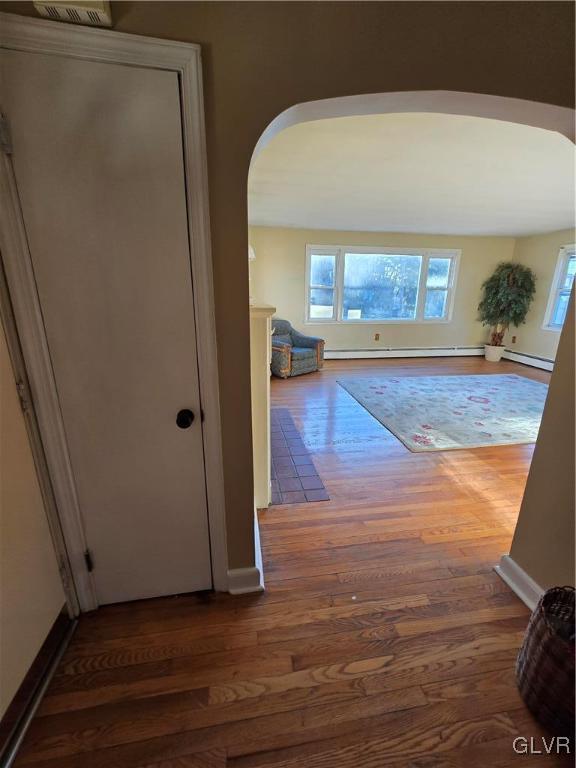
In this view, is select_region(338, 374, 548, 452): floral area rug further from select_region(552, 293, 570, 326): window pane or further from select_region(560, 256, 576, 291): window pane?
select_region(560, 256, 576, 291): window pane

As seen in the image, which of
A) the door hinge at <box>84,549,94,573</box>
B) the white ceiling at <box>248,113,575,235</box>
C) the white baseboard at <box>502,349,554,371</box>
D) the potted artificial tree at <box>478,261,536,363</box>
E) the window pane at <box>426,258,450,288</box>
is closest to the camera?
the door hinge at <box>84,549,94,573</box>

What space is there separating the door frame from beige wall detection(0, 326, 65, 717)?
0.08 metres

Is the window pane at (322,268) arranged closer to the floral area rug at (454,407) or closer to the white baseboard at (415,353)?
the white baseboard at (415,353)

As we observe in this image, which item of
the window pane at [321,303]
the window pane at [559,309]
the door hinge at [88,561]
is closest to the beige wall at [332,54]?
the door hinge at [88,561]

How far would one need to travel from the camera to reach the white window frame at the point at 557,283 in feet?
18.7

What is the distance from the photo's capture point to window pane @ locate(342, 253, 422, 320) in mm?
6465

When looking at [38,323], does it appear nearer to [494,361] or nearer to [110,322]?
[110,322]

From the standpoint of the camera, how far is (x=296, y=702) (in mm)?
1170

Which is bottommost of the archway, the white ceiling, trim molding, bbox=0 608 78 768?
trim molding, bbox=0 608 78 768

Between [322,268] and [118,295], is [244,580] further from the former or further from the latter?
[322,268]

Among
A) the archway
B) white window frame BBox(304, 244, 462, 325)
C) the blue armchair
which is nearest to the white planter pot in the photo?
white window frame BBox(304, 244, 462, 325)

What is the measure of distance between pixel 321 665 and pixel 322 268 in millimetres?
6124

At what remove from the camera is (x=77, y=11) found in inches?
35.2

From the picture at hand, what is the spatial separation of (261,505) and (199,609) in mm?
783
